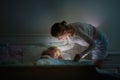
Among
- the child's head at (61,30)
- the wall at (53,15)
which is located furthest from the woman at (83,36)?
the wall at (53,15)

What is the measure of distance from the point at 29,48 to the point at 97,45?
2.30ft

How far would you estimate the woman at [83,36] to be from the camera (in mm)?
2406

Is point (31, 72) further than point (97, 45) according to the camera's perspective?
No

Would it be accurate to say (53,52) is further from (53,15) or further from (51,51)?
(53,15)

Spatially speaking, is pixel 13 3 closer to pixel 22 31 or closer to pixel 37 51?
pixel 22 31

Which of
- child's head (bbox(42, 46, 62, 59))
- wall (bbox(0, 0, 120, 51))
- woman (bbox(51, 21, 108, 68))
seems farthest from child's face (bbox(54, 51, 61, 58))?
wall (bbox(0, 0, 120, 51))

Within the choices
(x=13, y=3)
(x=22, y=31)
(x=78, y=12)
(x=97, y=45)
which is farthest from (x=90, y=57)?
(x=13, y=3)

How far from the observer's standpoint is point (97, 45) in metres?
2.61

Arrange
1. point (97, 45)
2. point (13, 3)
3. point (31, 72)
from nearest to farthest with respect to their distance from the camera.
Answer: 1. point (31, 72)
2. point (97, 45)
3. point (13, 3)

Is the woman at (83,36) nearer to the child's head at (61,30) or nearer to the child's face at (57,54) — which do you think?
the child's head at (61,30)

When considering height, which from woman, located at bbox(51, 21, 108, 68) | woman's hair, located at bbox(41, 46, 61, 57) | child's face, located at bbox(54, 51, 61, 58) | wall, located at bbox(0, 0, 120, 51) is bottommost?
child's face, located at bbox(54, 51, 61, 58)

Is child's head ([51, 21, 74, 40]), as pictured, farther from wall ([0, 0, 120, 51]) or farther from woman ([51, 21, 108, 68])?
wall ([0, 0, 120, 51])

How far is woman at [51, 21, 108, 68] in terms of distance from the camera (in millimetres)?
2406

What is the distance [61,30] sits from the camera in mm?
2430
